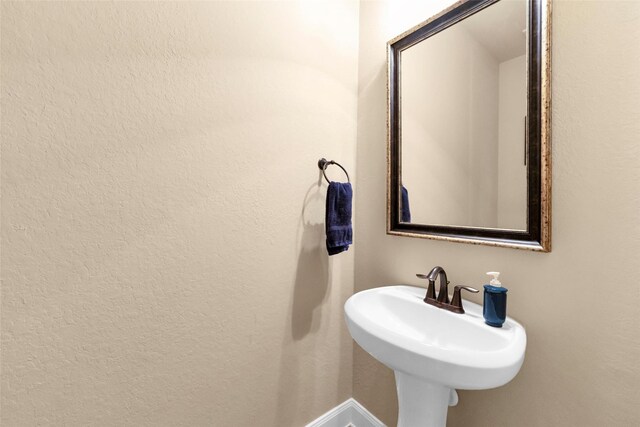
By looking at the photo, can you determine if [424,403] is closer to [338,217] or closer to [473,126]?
[338,217]

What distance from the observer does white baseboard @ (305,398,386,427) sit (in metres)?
1.28

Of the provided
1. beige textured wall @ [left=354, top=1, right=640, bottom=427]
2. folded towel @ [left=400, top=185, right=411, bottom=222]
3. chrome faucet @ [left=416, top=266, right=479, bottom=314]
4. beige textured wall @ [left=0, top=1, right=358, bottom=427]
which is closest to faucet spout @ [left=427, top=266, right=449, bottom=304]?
chrome faucet @ [left=416, top=266, right=479, bottom=314]

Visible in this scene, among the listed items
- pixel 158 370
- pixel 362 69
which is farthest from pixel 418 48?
pixel 158 370

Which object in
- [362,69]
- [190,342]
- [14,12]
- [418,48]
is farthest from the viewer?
[362,69]

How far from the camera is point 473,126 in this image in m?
1.00

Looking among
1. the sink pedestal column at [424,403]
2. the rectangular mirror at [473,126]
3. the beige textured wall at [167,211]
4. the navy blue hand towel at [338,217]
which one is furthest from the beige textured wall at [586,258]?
the beige textured wall at [167,211]

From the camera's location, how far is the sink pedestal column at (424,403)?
835 mm

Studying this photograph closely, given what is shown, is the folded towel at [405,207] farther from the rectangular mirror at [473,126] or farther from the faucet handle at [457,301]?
the faucet handle at [457,301]

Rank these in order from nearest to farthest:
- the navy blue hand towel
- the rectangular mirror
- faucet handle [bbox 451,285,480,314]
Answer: the rectangular mirror → faucet handle [bbox 451,285,480,314] → the navy blue hand towel

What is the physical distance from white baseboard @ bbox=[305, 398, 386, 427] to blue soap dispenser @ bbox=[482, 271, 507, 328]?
2.70 feet

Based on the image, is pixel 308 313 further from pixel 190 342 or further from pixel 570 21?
pixel 570 21

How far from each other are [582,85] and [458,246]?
587 millimetres

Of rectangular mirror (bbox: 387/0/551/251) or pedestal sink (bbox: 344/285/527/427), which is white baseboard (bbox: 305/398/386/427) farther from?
rectangular mirror (bbox: 387/0/551/251)

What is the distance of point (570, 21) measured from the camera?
29.8 inches
